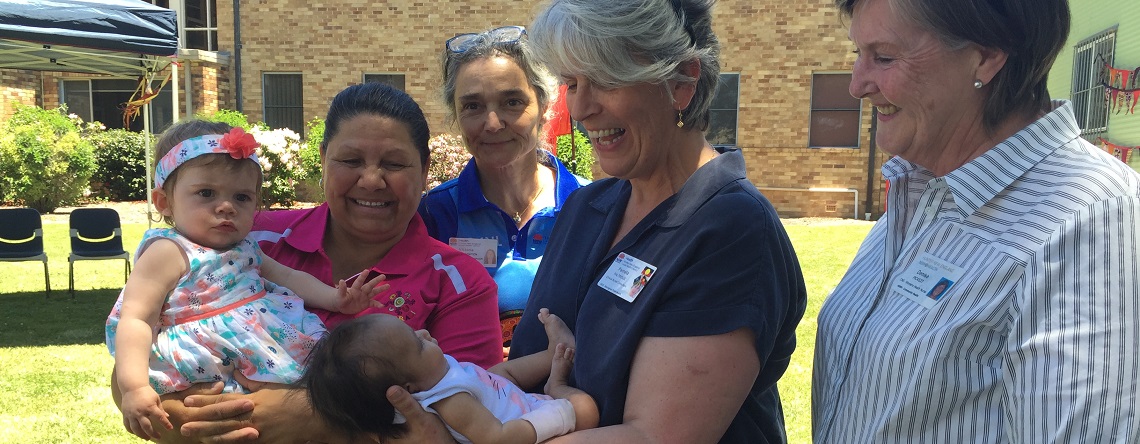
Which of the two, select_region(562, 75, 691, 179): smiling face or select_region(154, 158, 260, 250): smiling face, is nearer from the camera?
select_region(562, 75, 691, 179): smiling face

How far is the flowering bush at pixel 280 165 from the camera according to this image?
15.3 meters

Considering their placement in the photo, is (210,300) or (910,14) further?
(210,300)

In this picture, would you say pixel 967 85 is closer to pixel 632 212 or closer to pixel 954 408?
pixel 954 408

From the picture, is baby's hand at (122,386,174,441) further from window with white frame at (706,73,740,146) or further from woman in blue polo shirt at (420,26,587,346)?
window with white frame at (706,73,740,146)

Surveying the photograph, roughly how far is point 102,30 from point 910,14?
30.5 feet

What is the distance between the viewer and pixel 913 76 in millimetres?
1980

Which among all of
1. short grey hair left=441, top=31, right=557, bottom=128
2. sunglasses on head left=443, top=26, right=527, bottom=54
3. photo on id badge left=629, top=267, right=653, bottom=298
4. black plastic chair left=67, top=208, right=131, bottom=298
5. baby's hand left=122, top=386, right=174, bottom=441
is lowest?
black plastic chair left=67, top=208, right=131, bottom=298

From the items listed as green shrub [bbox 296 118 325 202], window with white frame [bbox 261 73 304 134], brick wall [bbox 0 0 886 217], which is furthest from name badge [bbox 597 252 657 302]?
window with white frame [bbox 261 73 304 134]

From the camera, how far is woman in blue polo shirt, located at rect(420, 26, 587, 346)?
3.64 m

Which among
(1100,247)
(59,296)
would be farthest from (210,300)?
(59,296)

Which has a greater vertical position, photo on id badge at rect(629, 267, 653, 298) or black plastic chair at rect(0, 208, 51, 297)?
photo on id badge at rect(629, 267, 653, 298)

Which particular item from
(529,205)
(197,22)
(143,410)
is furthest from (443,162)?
(197,22)

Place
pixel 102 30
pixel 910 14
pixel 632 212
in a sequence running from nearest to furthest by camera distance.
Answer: pixel 910 14
pixel 632 212
pixel 102 30

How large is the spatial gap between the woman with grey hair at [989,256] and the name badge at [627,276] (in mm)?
608
